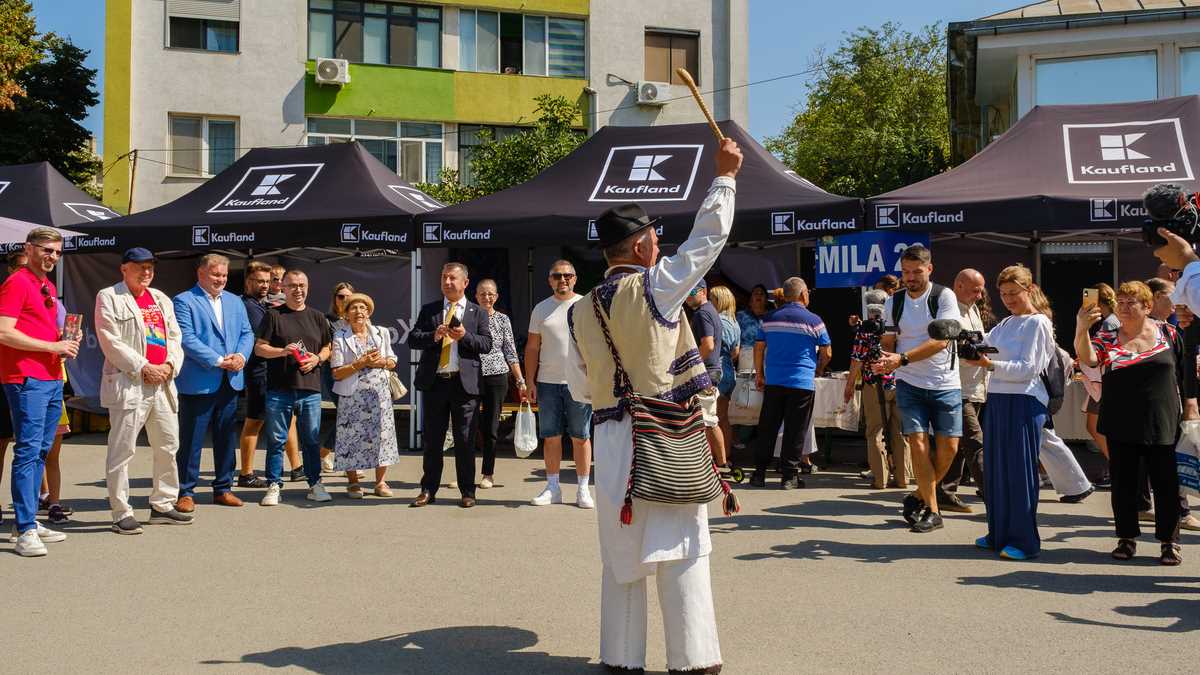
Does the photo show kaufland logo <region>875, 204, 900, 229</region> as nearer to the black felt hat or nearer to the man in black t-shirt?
the man in black t-shirt

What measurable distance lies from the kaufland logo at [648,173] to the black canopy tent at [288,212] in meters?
2.29

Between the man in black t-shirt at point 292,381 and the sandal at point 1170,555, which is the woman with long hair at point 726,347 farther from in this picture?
the sandal at point 1170,555

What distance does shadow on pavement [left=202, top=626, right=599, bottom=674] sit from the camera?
14.5 feet

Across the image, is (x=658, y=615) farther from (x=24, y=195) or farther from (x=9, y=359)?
(x=24, y=195)

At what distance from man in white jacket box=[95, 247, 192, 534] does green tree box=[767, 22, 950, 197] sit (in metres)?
29.2

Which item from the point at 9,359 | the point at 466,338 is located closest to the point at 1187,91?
the point at 466,338

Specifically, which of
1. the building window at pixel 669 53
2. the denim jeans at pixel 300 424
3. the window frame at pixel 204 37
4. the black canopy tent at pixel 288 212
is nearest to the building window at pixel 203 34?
the window frame at pixel 204 37

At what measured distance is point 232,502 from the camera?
8.54 meters

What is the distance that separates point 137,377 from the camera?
7.32m

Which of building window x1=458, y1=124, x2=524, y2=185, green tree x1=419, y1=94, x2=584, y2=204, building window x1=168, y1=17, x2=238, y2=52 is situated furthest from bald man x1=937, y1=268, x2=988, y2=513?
building window x1=168, y1=17, x2=238, y2=52

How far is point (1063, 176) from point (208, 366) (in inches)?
326

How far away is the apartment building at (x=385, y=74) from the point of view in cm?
2578

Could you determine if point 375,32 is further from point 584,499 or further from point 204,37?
point 584,499

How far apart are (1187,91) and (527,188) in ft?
38.8
